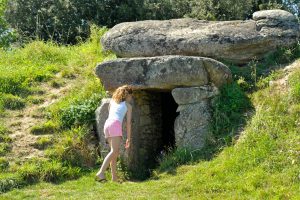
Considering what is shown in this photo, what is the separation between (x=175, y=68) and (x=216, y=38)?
163 cm

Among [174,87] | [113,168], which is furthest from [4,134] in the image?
[174,87]

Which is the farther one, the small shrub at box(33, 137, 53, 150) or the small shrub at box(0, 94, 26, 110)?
the small shrub at box(0, 94, 26, 110)

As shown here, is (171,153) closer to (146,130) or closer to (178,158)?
(178,158)

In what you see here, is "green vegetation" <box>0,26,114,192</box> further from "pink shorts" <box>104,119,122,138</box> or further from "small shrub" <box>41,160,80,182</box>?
"pink shorts" <box>104,119,122,138</box>

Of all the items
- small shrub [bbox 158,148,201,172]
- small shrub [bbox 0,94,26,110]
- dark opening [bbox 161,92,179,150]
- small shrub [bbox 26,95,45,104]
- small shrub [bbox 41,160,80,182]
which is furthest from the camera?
small shrub [bbox 26,95,45,104]

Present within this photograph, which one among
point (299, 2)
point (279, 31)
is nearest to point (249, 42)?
point (279, 31)

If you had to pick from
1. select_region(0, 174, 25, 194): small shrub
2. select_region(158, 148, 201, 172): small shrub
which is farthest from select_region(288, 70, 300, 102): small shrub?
select_region(0, 174, 25, 194): small shrub

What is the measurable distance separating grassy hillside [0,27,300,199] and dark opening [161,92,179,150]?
1.59 m

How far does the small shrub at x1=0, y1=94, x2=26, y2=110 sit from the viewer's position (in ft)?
41.2

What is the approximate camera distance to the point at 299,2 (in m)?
22.6

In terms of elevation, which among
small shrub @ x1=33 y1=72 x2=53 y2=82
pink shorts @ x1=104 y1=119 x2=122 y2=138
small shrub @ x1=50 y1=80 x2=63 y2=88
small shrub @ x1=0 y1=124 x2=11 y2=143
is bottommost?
small shrub @ x1=0 y1=124 x2=11 y2=143

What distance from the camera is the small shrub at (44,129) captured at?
458 inches

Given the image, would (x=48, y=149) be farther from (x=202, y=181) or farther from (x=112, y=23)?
(x=112, y=23)

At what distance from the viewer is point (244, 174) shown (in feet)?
29.3
